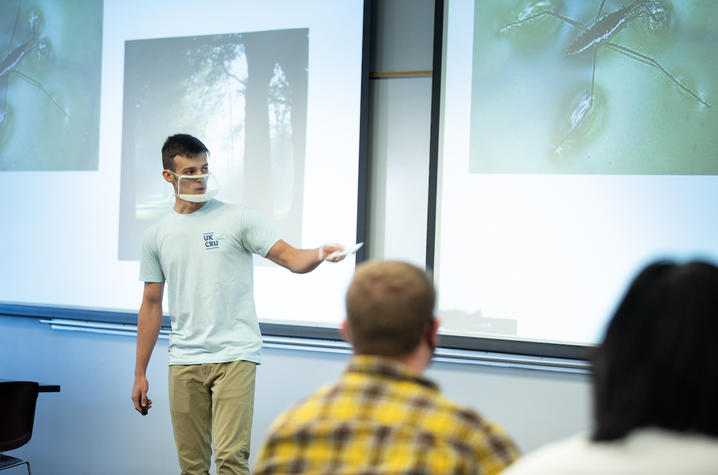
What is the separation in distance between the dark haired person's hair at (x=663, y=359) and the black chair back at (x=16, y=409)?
266 cm

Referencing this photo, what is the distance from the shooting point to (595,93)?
8.86 ft

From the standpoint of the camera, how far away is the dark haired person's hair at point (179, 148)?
263 cm

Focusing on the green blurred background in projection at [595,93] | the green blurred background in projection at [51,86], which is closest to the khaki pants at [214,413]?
the green blurred background in projection at [595,93]

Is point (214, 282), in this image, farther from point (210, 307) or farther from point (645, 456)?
point (645, 456)

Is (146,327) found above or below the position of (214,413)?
above

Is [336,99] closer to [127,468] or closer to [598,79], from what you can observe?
[598,79]

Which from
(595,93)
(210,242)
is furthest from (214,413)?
(595,93)

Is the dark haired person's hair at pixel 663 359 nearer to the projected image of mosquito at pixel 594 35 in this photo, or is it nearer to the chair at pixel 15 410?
the projected image of mosquito at pixel 594 35

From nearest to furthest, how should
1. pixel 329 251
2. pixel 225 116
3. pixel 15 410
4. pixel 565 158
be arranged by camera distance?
pixel 329 251 < pixel 565 158 < pixel 15 410 < pixel 225 116

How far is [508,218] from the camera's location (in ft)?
9.20

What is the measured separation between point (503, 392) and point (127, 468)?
186 centimetres

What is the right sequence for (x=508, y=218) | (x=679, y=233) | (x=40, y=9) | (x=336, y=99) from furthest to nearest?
(x=40, y=9), (x=336, y=99), (x=508, y=218), (x=679, y=233)

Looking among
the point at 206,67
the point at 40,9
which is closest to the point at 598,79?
the point at 206,67

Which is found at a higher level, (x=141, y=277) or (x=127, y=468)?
(x=141, y=277)
